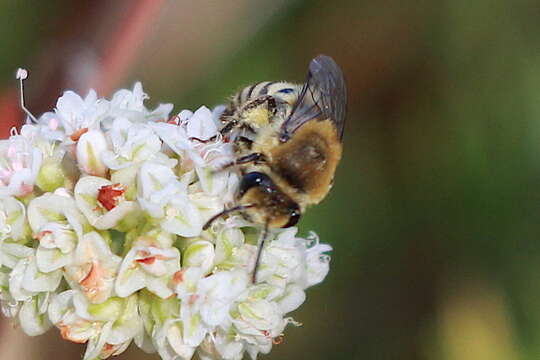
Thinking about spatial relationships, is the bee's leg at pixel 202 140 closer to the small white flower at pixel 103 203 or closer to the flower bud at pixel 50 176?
the small white flower at pixel 103 203

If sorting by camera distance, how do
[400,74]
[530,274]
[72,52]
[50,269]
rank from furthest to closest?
[400,74]
[530,274]
[72,52]
[50,269]

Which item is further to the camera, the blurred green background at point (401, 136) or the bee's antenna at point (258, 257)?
the blurred green background at point (401, 136)

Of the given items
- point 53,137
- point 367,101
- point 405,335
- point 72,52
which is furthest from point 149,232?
point 367,101

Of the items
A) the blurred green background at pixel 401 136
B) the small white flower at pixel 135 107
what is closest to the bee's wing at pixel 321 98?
the small white flower at pixel 135 107

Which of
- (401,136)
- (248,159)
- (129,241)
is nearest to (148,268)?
(129,241)

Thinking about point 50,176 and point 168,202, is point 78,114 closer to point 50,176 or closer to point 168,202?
point 50,176

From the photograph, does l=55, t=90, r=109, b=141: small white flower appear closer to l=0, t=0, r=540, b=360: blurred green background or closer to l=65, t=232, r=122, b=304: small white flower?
l=65, t=232, r=122, b=304: small white flower

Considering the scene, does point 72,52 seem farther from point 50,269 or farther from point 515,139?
point 515,139
